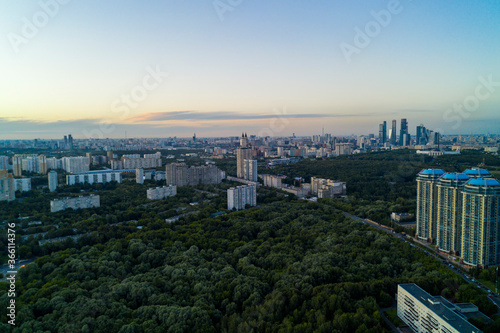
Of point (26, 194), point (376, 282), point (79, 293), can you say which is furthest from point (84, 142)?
point (376, 282)

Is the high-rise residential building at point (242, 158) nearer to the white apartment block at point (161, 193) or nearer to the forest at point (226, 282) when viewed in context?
the white apartment block at point (161, 193)

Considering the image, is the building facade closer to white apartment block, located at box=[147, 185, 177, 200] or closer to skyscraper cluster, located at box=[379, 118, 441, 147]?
white apartment block, located at box=[147, 185, 177, 200]

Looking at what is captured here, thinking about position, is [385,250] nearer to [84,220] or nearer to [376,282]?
[376,282]

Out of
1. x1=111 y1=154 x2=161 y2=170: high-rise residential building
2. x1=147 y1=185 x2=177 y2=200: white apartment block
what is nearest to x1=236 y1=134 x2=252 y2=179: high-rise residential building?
x1=147 y1=185 x2=177 y2=200: white apartment block

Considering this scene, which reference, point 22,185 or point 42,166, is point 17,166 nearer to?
point 42,166

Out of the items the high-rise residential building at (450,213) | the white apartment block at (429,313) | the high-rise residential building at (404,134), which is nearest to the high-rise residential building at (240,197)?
the high-rise residential building at (450,213)

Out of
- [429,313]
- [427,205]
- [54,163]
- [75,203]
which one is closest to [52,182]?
[75,203]
